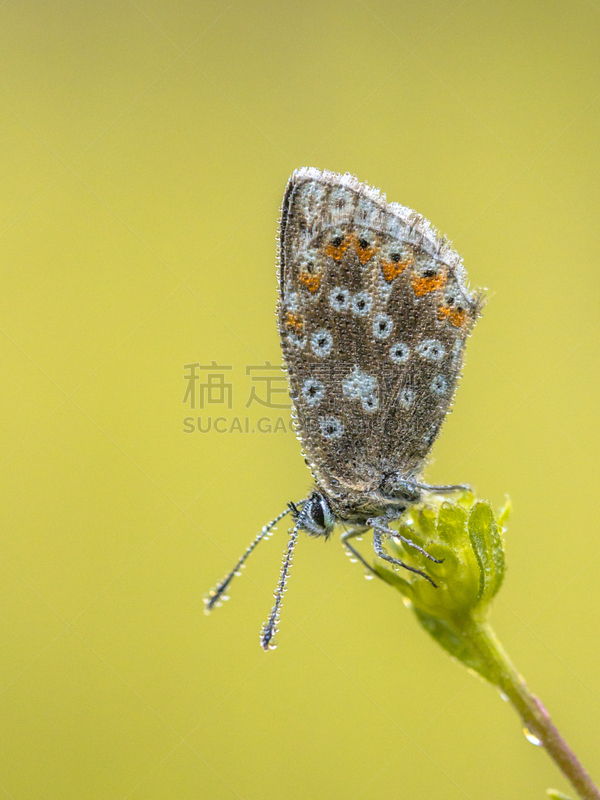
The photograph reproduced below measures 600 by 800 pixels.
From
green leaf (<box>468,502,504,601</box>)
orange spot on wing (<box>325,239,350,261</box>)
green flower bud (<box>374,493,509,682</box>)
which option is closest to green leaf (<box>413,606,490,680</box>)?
green flower bud (<box>374,493,509,682</box>)

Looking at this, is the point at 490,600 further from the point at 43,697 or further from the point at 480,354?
the point at 43,697

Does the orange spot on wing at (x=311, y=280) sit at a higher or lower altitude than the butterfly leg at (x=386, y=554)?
higher

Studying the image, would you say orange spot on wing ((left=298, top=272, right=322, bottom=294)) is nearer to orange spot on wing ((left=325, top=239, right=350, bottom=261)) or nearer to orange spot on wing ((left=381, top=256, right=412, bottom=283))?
orange spot on wing ((left=325, top=239, right=350, bottom=261))

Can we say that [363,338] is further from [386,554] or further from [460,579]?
[460,579]

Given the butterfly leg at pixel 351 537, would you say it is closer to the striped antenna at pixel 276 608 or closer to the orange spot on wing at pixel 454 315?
the striped antenna at pixel 276 608

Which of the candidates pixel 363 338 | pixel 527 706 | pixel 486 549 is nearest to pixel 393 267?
pixel 363 338

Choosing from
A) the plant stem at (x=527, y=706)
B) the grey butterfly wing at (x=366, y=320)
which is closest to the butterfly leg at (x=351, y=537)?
the grey butterfly wing at (x=366, y=320)
